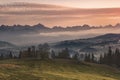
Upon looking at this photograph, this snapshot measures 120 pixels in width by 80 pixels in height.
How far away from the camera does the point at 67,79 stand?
8625cm

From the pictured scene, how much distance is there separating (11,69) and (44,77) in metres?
13.5

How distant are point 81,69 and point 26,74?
39248mm

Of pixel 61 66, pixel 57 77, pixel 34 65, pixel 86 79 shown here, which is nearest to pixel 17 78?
pixel 57 77

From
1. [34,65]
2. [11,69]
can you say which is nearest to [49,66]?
[34,65]

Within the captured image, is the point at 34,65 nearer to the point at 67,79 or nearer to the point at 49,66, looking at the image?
the point at 49,66

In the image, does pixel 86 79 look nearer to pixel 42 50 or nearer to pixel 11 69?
pixel 11 69

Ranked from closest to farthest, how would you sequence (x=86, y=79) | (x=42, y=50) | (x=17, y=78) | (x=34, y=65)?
1. (x=17, y=78)
2. (x=86, y=79)
3. (x=34, y=65)
4. (x=42, y=50)

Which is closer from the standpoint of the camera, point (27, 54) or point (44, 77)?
point (44, 77)

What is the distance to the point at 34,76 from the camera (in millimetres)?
85000

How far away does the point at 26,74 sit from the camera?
283 feet

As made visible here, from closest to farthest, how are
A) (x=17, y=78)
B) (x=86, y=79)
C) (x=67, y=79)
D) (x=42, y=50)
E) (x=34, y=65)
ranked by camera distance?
(x=17, y=78)
(x=67, y=79)
(x=86, y=79)
(x=34, y=65)
(x=42, y=50)

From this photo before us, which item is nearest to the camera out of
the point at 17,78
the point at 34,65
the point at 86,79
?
the point at 17,78

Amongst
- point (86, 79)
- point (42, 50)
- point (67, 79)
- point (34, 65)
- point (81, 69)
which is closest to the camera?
point (67, 79)

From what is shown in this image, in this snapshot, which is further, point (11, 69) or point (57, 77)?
point (11, 69)
